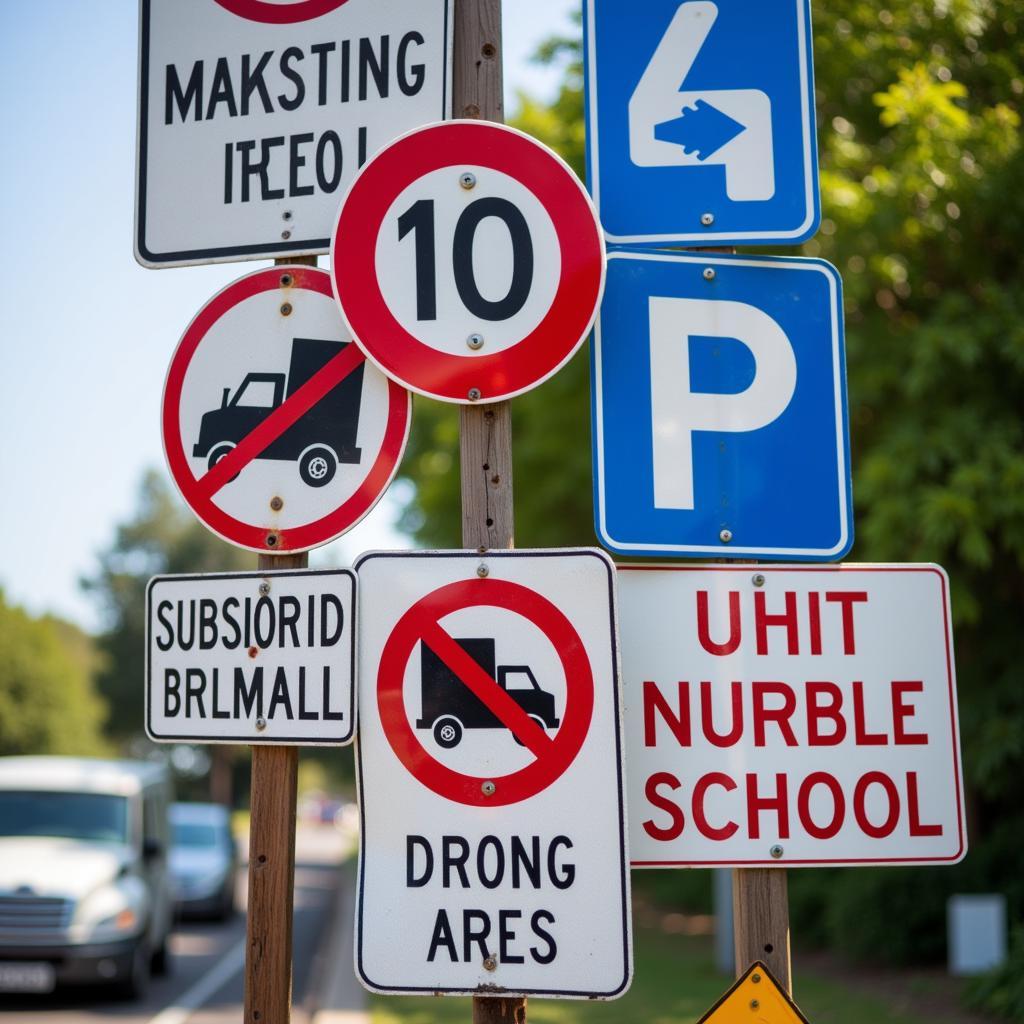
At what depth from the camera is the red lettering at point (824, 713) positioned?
2.54m

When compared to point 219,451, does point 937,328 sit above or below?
above

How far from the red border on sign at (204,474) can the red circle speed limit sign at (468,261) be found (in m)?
0.13

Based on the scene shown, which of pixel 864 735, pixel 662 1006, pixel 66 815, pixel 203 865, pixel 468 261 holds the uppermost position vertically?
pixel 468 261

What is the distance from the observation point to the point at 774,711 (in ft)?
8.37

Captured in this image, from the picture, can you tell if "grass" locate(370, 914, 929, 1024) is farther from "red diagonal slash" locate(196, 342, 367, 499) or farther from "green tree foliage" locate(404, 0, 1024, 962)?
"red diagonal slash" locate(196, 342, 367, 499)

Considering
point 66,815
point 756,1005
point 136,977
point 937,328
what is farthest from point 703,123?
point 66,815

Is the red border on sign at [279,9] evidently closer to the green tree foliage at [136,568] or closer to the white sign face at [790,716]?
the white sign face at [790,716]

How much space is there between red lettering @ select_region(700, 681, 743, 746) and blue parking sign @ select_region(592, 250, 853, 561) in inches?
11.6

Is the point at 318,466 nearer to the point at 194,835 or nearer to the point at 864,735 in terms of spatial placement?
the point at 864,735

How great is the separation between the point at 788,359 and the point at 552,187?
65 cm

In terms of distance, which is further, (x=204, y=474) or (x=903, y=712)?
(x=204, y=474)

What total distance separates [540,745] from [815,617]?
2.22ft

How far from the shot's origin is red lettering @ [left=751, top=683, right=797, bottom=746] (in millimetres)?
2539

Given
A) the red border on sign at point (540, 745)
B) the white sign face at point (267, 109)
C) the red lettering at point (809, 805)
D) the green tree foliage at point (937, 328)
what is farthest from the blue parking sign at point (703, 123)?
the green tree foliage at point (937, 328)
